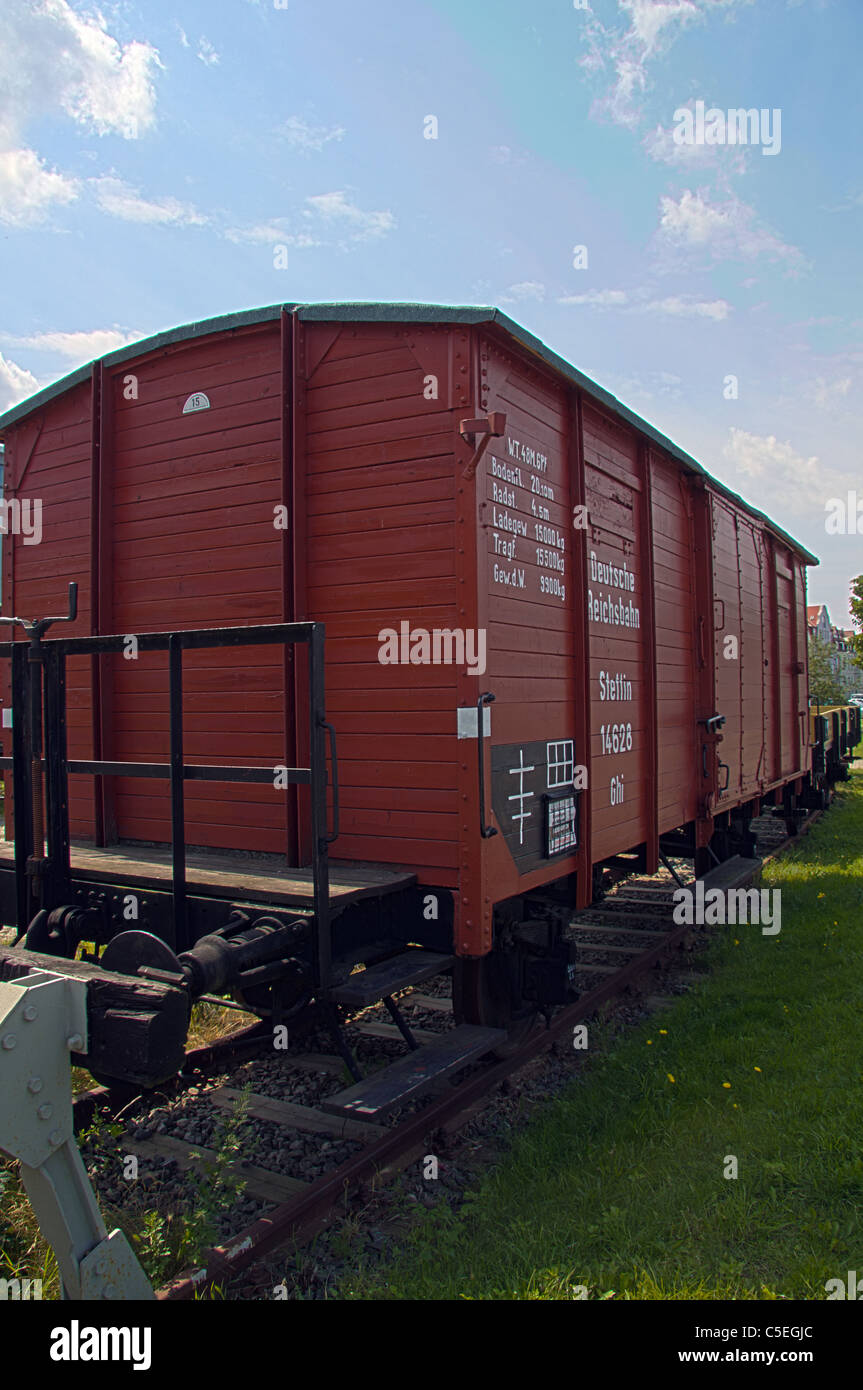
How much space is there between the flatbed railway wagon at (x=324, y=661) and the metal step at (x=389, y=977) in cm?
2

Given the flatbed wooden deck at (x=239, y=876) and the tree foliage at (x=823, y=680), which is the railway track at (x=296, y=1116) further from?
the tree foliage at (x=823, y=680)

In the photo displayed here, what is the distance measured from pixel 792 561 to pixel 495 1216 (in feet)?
36.7

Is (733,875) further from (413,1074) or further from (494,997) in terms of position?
(413,1074)

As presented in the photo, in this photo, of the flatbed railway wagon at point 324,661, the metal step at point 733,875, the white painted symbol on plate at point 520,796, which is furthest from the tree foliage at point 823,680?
the white painted symbol on plate at point 520,796

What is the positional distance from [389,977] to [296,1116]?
967 millimetres

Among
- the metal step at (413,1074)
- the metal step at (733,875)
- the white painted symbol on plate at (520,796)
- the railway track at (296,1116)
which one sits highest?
the white painted symbol on plate at (520,796)

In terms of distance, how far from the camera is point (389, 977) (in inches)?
158

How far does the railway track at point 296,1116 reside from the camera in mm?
3457

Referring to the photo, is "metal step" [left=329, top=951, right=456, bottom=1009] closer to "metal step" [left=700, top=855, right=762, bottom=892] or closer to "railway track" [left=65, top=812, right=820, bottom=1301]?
"railway track" [left=65, top=812, right=820, bottom=1301]

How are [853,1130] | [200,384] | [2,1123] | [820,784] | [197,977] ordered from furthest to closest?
[820,784]
[200,384]
[853,1130]
[197,977]
[2,1123]
